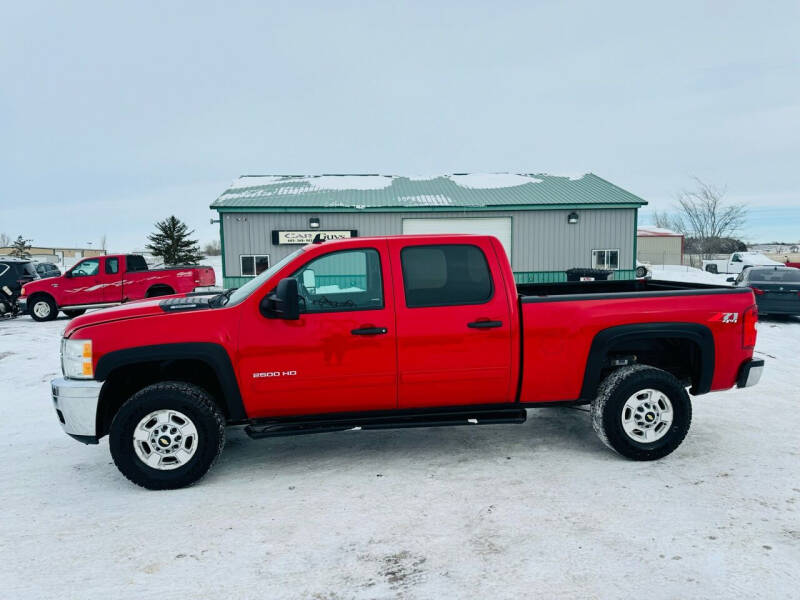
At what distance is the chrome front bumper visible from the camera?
3898 mm

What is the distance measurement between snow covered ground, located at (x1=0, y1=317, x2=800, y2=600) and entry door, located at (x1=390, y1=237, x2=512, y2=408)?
26.0 inches

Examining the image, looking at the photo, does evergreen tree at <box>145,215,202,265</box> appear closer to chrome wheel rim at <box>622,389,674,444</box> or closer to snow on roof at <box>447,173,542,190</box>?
snow on roof at <box>447,173,542,190</box>

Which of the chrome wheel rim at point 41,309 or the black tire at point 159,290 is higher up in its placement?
the black tire at point 159,290

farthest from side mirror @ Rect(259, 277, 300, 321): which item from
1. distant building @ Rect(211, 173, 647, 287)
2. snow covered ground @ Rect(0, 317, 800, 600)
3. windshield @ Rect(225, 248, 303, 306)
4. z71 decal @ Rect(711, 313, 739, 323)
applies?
distant building @ Rect(211, 173, 647, 287)

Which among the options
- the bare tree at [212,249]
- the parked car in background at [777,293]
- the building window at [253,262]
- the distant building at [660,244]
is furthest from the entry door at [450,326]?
the bare tree at [212,249]

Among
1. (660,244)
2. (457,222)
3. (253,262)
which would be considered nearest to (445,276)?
(457,222)

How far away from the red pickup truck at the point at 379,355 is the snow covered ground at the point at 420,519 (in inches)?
16.4

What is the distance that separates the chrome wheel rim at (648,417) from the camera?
4332 mm

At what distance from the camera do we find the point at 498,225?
19328 millimetres

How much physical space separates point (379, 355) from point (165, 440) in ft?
5.62

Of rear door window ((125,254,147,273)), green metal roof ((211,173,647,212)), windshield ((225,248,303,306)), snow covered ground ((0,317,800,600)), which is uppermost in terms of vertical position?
green metal roof ((211,173,647,212))

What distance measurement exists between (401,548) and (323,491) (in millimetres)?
977

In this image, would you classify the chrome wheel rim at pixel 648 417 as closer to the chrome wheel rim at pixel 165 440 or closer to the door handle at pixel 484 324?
the door handle at pixel 484 324

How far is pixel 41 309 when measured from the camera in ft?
48.4
